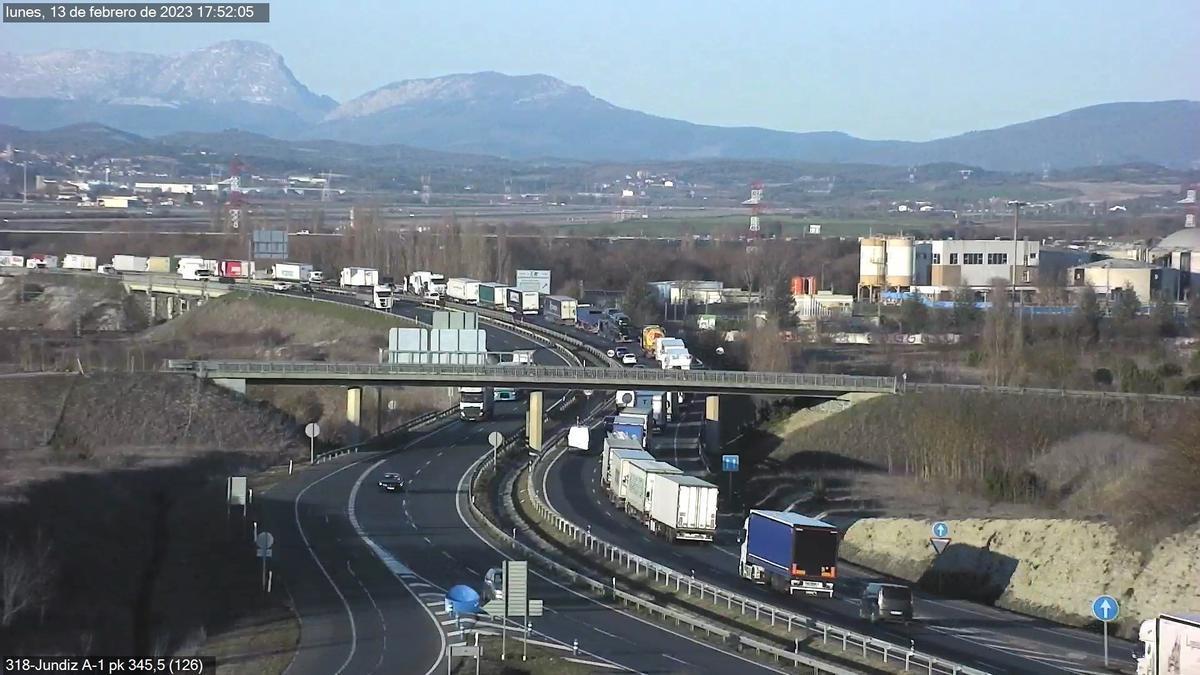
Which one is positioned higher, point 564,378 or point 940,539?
point 564,378

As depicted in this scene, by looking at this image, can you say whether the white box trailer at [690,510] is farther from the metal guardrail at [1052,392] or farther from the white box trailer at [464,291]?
the white box trailer at [464,291]

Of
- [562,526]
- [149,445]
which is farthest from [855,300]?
[562,526]

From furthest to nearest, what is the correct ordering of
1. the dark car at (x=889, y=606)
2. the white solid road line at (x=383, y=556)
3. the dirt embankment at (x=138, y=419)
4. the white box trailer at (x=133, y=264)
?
the white box trailer at (x=133, y=264)
the dirt embankment at (x=138, y=419)
the dark car at (x=889, y=606)
the white solid road line at (x=383, y=556)

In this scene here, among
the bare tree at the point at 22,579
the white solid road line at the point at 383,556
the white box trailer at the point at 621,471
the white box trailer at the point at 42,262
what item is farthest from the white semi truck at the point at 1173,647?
the white box trailer at the point at 42,262

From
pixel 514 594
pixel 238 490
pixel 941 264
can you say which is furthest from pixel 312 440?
pixel 941 264

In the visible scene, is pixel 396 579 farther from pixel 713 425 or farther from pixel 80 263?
pixel 80 263

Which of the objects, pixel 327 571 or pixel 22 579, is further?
pixel 327 571

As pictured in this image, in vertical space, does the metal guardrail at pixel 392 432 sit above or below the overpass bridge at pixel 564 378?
below

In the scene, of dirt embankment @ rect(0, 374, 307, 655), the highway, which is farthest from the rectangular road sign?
the highway

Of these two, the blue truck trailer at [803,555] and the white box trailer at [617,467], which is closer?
the blue truck trailer at [803,555]
